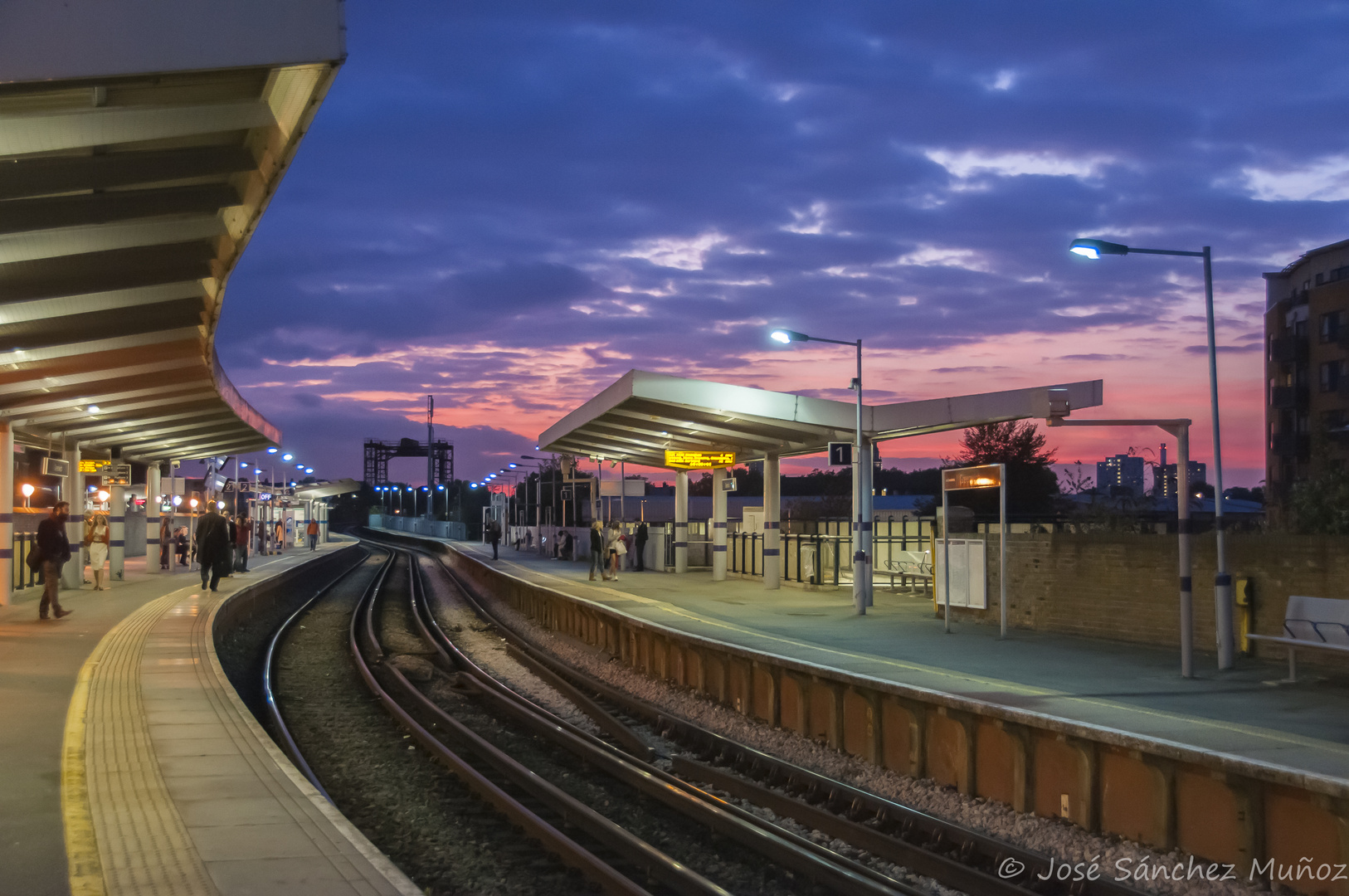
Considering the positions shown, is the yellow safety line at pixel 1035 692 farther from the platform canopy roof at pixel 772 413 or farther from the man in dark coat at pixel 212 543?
the man in dark coat at pixel 212 543

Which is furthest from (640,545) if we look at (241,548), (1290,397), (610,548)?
(1290,397)

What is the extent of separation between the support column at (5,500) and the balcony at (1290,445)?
50665 mm

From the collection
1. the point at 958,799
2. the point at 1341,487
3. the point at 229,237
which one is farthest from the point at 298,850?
the point at 1341,487

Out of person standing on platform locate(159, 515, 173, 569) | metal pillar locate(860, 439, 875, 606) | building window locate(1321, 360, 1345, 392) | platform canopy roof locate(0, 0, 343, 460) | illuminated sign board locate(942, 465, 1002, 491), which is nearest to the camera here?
platform canopy roof locate(0, 0, 343, 460)

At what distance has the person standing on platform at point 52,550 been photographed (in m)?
16.8

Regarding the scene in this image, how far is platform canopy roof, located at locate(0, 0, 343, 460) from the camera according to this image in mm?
6699

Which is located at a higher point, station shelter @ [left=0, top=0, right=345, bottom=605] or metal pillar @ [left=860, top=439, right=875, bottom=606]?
station shelter @ [left=0, top=0, right=345, bottom=605]

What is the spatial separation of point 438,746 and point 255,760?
3.20m

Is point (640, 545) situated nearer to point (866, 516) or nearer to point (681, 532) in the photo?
point (681, 532)

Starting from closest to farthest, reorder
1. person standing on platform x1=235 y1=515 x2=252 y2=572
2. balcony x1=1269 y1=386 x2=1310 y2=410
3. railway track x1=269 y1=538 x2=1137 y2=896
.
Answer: railway track x1=269 y1=538 x2=1137 y2=896
person standing on platform x1=235 y1=515 x2=252 y2=572
balcony x1=1269 y1=386 x2=1310 y2=410

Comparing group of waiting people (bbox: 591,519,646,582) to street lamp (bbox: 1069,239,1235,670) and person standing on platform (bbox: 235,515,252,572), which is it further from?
street lamp (bbox: 1069,239,1235,670)

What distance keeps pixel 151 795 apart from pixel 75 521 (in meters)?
20.0

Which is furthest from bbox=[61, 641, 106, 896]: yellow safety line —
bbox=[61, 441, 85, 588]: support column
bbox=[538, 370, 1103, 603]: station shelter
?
bbox=[61, 441, 85, 588]: support column

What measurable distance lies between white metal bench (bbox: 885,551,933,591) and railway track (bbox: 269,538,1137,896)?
1040 centimetres
